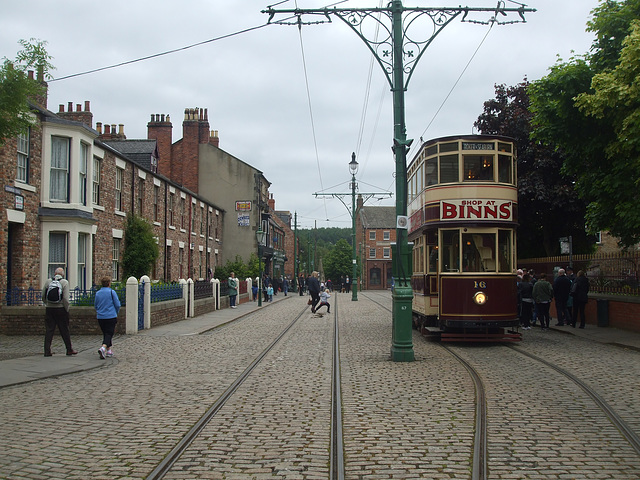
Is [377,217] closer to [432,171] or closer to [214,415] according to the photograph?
[432,171]

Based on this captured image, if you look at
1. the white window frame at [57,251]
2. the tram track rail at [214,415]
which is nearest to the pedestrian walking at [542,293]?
the tram track rail at [214,415]

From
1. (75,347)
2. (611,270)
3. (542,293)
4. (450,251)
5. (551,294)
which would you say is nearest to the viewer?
(75,347)

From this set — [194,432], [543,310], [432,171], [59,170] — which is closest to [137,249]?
[59,170]

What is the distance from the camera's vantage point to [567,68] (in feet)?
52.8

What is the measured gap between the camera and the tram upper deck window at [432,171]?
562 inches

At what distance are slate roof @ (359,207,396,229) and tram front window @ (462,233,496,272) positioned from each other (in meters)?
68.3

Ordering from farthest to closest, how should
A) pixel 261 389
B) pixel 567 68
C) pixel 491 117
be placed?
pixel 491 117 < pixel 567 68 < pixel 261 389

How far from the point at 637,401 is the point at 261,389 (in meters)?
4.90

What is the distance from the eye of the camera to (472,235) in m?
13.8

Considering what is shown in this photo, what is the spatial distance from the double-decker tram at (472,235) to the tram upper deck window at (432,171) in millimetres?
24

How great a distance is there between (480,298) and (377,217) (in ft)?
233

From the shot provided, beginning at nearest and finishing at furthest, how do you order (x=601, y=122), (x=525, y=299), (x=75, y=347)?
(x=75, y=347) < (x=601, y=122) < (x=525, y=299)

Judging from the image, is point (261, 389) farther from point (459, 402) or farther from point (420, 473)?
point (420, 473)

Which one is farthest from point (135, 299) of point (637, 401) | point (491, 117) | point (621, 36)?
point (491, 117)
